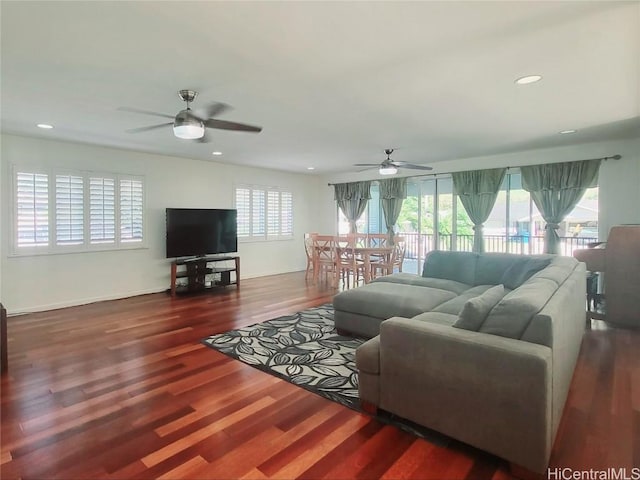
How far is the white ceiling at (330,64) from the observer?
200 centimetres

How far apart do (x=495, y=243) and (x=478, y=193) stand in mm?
1011

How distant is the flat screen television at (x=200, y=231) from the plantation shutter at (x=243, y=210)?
52 centimetres

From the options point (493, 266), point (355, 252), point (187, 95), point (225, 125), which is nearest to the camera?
point (187, 95)

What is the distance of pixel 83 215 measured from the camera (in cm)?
543

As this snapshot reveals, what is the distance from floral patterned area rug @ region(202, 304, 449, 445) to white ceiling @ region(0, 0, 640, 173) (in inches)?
95.9

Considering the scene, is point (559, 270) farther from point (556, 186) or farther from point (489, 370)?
point (556, 186)

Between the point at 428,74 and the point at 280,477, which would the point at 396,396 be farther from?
the point at 428,74

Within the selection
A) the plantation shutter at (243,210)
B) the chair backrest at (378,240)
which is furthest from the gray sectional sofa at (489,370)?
the plantation shutter at (243,210)

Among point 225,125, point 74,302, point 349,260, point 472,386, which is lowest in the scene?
point 74,302

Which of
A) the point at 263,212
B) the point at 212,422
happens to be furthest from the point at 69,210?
the point at 212,422

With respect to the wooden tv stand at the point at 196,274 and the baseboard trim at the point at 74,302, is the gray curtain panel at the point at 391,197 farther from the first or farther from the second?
the baseboard trim at the point at 74,302

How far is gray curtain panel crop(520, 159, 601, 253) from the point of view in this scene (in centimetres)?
558

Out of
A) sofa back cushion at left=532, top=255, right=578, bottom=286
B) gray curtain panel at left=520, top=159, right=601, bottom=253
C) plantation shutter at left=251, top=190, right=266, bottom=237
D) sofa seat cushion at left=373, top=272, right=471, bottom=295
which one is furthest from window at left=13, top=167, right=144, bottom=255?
gray curtain panel at left=520, top=159, right=601, bottom=253

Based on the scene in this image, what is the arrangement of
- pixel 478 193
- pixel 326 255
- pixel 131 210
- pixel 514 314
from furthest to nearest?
pixel 326 255 < pixel 478 193 < pixel 131 210 < pixel 514 314
